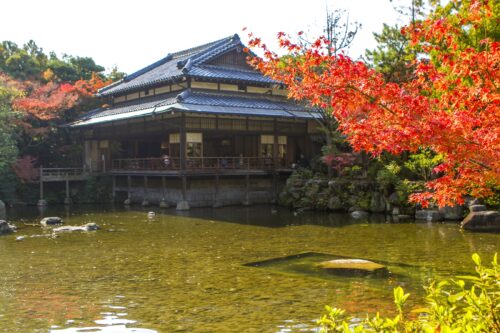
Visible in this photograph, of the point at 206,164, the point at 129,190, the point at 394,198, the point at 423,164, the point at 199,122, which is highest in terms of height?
the point at 199,122

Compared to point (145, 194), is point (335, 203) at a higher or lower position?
lower

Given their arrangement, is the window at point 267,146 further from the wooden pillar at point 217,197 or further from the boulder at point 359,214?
the boulder at point 359,214

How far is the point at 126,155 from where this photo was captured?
34.7 m

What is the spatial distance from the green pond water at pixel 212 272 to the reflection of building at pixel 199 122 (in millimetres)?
7159

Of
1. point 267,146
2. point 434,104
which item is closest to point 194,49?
point 267,146

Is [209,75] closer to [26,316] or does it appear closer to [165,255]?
[165,255]

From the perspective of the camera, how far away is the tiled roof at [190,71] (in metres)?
28.3

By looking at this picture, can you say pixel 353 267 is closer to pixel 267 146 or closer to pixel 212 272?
pixel 212 272

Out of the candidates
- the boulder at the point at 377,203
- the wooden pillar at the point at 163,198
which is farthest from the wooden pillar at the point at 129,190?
the boulder at the point at 377,203

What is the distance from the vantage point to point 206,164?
1123 inches

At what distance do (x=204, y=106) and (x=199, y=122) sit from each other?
1.03m

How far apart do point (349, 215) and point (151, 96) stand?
15.0m

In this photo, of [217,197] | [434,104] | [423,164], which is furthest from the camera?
[217,197]

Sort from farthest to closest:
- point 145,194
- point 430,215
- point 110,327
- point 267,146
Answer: point 267,146 < point 145,194 < point 430,215 < point 110,327
